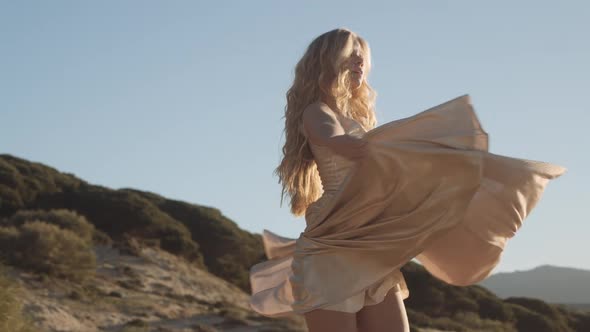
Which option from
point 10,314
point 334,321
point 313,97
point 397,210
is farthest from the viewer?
point 10,314

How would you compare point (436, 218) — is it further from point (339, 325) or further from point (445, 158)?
point (339, 325)

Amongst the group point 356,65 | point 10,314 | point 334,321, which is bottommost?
point 10,314

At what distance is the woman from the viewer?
3.55 meters

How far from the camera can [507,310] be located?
73.9 ft

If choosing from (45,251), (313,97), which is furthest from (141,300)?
(313,97)

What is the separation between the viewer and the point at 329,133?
3732 millimetres

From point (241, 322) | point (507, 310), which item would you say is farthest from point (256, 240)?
point (241, 322)

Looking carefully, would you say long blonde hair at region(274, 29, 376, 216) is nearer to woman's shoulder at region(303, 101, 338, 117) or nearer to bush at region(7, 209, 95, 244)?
woman's shoulder at region(303, 101, 338, 117)

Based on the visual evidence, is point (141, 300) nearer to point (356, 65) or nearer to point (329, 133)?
point (356, 65)

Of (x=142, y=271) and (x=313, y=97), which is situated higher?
(x=313, y=97)

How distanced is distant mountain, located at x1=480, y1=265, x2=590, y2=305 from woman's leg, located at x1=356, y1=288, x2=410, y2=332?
337ft

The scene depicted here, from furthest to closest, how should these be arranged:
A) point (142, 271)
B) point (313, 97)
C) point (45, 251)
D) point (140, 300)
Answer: point (142, 271) < point (140, 300) < point (45, 251) < point (313, 97)

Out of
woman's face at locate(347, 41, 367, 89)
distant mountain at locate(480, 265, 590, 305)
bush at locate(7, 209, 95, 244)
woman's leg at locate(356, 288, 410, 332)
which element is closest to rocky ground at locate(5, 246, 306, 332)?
bush at locate(7, 209, 95, 244)

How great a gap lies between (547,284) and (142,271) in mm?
113988
